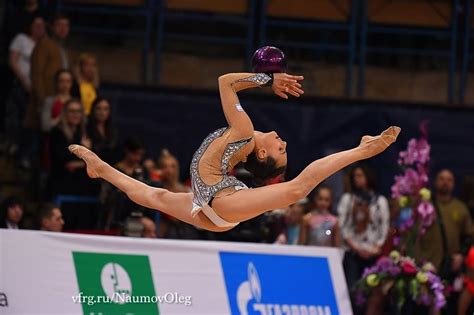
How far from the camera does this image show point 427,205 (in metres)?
11.2

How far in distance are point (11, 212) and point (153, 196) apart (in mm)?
2238

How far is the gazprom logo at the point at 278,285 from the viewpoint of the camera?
10078 millimetres

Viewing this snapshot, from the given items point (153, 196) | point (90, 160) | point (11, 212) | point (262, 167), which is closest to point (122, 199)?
point (11, 212)

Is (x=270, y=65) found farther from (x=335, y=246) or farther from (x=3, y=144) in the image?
(x=3, y=144)

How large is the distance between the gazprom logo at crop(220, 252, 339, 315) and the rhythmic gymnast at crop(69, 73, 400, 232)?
184cm

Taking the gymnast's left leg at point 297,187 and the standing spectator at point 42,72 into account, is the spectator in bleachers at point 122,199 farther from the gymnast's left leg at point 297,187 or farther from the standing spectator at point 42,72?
the gymnast's left leg at point 297,187

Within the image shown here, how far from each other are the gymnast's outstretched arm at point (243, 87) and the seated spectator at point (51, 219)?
2.96 meters

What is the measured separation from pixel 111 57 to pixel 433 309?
512 cm

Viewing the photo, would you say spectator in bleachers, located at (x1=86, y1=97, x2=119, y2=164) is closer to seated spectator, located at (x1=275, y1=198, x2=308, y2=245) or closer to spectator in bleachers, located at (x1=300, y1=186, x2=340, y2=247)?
seated spectator, located at (x1=275, y1=198, x2=308, y2=245)

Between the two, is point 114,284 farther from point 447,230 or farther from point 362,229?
point 447,230

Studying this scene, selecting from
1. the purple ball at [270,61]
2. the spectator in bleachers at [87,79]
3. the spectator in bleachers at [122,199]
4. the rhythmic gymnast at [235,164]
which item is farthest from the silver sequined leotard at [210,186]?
the spectator in bleachers at [87,79]

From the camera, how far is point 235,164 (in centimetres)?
809

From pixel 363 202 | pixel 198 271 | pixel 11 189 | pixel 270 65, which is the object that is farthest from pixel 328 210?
pixel 270 65

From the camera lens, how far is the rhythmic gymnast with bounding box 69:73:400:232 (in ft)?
25.0
